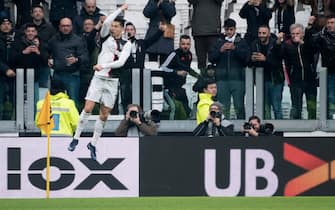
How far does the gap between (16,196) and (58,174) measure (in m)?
0.68

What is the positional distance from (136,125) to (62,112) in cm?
116

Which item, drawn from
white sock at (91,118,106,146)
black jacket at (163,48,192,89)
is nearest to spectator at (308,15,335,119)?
black jacket at (163,48,192,89)

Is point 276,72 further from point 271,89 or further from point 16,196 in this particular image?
point 16,196

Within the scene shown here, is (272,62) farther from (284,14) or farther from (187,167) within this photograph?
(187,167)

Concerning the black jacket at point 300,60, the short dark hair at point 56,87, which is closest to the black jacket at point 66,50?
the short dark hair at point 56,87

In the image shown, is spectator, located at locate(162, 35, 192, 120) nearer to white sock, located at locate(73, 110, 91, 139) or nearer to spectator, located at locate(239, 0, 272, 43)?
spectator, located at locate(239, 0, 272, 43)

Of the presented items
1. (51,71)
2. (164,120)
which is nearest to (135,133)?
(164,120)

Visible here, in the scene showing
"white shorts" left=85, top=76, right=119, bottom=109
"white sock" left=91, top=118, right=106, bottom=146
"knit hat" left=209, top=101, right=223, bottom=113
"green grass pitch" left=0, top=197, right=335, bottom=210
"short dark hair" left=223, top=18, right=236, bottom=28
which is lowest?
"green grass pitch" left=0, top=197, right=335, bottom=210

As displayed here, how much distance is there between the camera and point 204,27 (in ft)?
56.5

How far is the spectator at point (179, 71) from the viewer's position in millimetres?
16781

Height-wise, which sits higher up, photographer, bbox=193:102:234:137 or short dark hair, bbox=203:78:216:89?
short dark hair, bbox=203:78:216:89

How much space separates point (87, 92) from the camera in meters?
16.8

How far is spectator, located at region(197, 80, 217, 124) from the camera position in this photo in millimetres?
16531

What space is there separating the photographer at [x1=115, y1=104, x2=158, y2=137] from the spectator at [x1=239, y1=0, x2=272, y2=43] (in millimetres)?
2235
